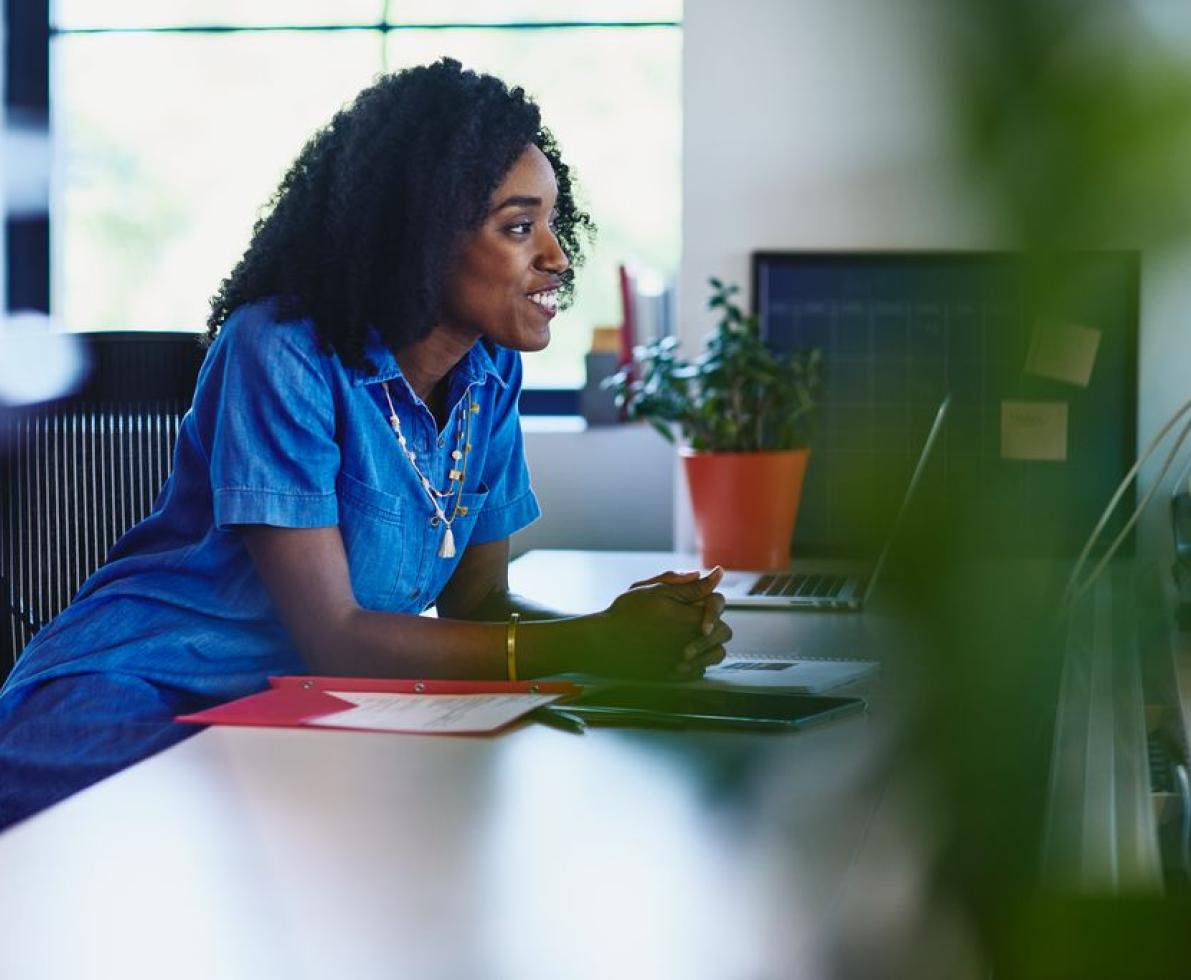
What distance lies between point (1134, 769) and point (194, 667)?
1018 mm

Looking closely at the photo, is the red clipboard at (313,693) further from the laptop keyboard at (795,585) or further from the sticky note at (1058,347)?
the sticky note at (1058,347)

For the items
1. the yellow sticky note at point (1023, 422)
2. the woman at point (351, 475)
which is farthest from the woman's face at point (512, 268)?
the yellow sticky note at point (1023, 422)

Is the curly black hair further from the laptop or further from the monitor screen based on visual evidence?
the monitor screen

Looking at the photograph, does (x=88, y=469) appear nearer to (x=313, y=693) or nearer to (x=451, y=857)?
(x=313, y=693)

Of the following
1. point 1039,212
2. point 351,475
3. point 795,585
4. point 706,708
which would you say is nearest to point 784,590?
point 795,585

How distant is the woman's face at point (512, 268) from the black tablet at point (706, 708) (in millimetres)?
549

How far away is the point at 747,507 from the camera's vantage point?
2229mm

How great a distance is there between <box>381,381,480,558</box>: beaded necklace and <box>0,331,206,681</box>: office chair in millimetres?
386

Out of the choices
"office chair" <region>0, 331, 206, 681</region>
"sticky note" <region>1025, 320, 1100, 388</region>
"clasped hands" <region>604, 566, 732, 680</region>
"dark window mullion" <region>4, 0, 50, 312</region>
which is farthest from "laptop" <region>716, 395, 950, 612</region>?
"dark window mullion" <region>4, 0, 50, 312</region>

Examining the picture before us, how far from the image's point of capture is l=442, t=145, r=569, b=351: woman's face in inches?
68.3

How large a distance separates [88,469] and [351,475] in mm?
499

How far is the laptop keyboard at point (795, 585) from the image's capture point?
1.96m

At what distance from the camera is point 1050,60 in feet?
0.78

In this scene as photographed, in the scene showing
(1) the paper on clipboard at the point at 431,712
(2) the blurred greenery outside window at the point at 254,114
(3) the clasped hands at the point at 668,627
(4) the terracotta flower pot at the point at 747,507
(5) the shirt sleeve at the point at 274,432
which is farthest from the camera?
(2) the blurred greenery outside window at the point at 254,114
